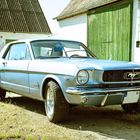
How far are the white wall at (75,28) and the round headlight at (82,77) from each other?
11401mm

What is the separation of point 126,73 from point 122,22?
778 centimetres

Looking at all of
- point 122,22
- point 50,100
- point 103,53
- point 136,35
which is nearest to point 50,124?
point 50,100

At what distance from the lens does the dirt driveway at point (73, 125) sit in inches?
209

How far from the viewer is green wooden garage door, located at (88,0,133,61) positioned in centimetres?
1305

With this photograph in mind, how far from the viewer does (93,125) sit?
6094mm

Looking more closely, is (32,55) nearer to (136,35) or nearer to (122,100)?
(122,100)

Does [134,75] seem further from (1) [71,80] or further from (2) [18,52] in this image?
(2) [18,52]

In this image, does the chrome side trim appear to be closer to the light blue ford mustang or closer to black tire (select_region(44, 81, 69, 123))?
the light blue ford mustang

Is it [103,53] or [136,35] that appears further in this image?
[103,53]

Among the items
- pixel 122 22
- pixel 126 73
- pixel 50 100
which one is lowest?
pixel 50 100

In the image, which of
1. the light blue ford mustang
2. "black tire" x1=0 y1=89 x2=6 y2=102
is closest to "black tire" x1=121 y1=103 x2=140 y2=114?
the light blue ford mustang

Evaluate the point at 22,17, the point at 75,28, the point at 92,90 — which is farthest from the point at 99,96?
the point at 22,17

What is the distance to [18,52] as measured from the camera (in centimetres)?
783

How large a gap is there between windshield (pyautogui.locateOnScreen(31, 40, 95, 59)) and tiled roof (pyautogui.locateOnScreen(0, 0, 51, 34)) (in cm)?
1854
